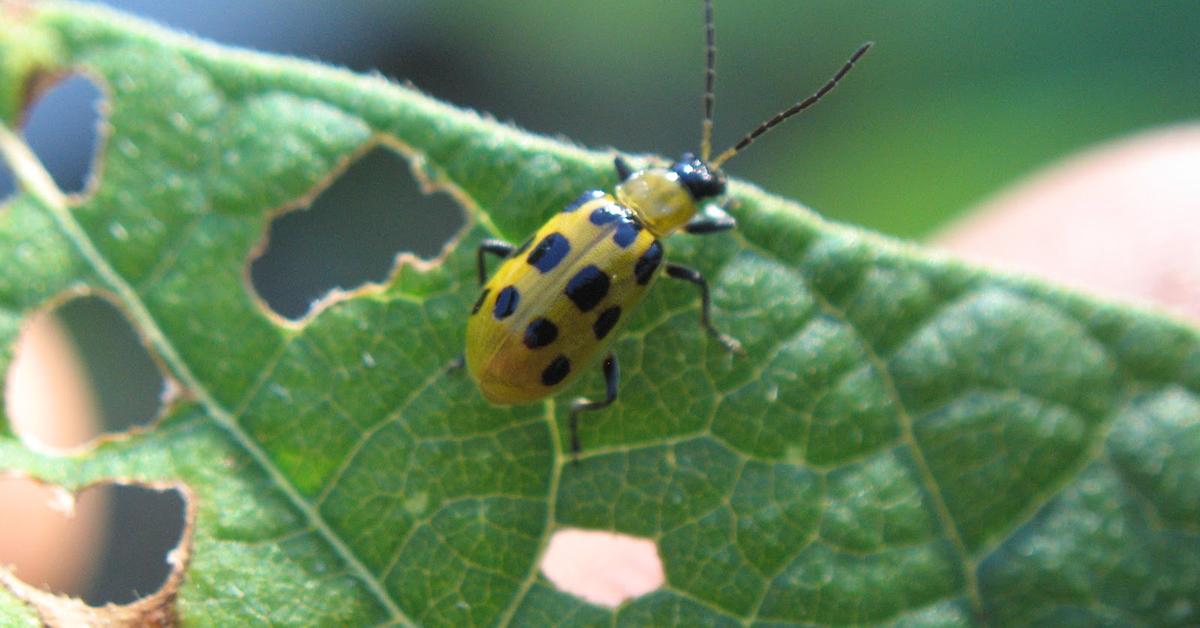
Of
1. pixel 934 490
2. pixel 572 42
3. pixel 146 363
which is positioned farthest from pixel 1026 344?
pixel 146 363

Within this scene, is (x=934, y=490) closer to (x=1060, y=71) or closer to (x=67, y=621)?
(x=67, y=621)

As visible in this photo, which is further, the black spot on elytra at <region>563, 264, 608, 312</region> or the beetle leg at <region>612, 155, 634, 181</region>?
the black spot on elytra at <region>563, 264, 608, 312</region>

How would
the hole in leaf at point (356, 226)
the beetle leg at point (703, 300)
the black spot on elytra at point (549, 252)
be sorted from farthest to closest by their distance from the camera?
the hole in leaf at point (356, 226) → the black spot on elytra at point (549, 252) → the beetle leg at point (703, 300)

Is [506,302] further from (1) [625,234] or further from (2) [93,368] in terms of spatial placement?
(2) [93,368]

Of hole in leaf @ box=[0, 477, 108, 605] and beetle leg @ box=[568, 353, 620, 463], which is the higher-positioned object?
beetle leg @ box=[568, 353, 620, 463]

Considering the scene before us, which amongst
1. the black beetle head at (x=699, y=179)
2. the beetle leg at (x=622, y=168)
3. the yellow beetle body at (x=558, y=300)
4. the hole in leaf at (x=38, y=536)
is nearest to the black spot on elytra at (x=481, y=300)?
the yellow beetle body at (x=558, y=300)

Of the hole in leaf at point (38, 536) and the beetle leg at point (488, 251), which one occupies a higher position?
the beetle leg at point (488, 251)

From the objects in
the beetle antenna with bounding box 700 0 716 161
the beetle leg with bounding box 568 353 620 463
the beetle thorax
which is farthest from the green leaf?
the beetle antenna with bounding box 700 0 716 161

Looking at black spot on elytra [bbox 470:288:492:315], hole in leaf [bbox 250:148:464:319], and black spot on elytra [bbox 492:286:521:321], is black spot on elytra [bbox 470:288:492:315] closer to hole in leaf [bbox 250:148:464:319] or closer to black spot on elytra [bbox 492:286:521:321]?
black spot on elytra [bbox 492:286:521:321]

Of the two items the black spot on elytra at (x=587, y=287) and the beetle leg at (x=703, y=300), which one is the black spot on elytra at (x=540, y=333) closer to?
the black spot on elytra at (x=587, y=287)
